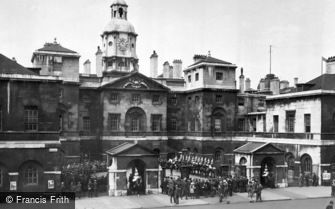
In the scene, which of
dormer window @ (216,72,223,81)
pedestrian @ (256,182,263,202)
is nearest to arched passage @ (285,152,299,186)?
pedestrian @ (256,182,263,202)

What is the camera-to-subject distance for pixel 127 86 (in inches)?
1911

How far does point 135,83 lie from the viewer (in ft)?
160

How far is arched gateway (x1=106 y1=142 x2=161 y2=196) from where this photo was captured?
31312mm

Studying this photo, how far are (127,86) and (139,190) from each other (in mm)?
18763

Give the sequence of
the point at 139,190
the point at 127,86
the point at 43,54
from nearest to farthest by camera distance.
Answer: the point at 139,190 < the point at 43,54 < the point at 127,86

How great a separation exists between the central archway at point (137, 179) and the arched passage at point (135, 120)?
53.4 ft

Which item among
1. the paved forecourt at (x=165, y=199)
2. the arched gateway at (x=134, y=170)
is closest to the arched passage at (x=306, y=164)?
the paved forecourt at (x=165, y=199)

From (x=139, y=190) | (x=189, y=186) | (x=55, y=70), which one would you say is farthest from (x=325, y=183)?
(x=55, y=70)

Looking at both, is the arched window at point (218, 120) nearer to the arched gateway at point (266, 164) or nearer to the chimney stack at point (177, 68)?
the chimney stack at point (177, 68)

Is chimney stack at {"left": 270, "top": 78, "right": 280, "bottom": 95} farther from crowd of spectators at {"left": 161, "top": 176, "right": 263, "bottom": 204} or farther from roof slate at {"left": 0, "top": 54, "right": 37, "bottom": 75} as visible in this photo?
roof slate at {"left": 0, "top": 54, "right": 37, "bottom": 75}

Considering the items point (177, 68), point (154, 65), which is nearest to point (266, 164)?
point (177, 68)

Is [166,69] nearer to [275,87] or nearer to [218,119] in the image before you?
[218,119]

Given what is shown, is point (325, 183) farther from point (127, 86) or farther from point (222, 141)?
point (127, 86)

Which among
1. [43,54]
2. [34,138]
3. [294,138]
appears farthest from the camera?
[43,54]
